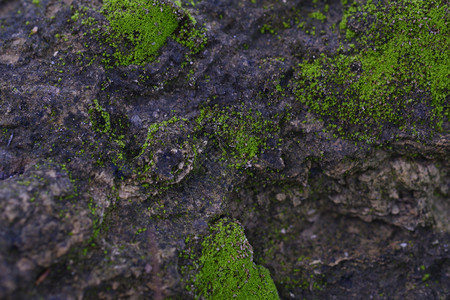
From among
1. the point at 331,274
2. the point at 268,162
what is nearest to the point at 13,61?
the point at 268,162

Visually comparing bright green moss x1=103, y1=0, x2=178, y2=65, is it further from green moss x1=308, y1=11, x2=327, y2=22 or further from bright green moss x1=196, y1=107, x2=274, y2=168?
green moss x1=308, y1=11, x2=327, y2=22

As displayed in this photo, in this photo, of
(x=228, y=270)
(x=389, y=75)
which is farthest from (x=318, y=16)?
(x=228, y=270)

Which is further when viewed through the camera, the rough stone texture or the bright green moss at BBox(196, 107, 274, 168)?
the bright green moss at BBox(196, 107, 274, 168)

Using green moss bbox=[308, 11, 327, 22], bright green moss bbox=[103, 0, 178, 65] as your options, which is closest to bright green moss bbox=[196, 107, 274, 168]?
bright green moss bbox=[103, 0, 178, 65]

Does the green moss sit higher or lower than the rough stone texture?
higher

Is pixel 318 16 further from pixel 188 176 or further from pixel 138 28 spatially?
pixel 188 176

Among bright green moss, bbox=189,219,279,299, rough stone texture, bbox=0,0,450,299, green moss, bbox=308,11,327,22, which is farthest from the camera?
green moss, bbox=308,11,327,22

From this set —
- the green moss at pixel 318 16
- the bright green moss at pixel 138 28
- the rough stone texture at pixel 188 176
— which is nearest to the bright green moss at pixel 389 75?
the rough stone texture at pixel 188 176
